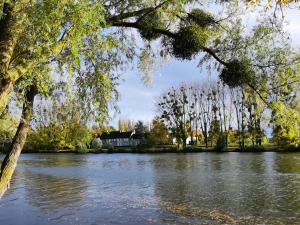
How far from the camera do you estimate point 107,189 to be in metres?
24.3

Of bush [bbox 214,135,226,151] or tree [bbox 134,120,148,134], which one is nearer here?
bush [bbox 214,135,226,151]

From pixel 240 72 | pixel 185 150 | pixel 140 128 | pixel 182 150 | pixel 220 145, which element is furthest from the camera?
pixel 140 128

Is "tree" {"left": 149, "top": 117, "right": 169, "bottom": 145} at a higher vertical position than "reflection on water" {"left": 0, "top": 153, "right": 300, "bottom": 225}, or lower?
higher

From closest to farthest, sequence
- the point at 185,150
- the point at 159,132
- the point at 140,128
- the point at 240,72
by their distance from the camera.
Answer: the point at 240,72, the point at 185,150, the point at 159,132, the point at 140,128

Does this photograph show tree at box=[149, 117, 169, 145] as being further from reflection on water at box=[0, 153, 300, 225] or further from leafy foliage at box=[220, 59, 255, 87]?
leafy foliage at box=[220, 59, 255, 87]

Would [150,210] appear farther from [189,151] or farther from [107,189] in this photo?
[189,151]

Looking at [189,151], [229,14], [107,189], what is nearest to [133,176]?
[107,189]

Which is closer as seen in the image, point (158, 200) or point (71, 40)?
point (71, 40)

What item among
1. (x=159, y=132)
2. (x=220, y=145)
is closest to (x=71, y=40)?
(x=220, y=145)

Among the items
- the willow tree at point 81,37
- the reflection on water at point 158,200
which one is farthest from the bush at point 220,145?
the willow tree at point 81,37

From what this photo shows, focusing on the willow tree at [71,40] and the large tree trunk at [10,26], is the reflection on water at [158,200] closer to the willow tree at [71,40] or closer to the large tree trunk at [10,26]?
the willow tree at [71,40]

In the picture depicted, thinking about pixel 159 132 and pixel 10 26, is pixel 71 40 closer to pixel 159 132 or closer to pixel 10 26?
pixel 10 26

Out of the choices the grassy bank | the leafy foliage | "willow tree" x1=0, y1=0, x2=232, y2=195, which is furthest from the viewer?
the grassy bank

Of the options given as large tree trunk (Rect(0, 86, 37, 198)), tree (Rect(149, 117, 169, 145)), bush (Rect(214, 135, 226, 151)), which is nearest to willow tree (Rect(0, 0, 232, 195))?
large tree trunk (Rect(0, 86, 37, 198))
